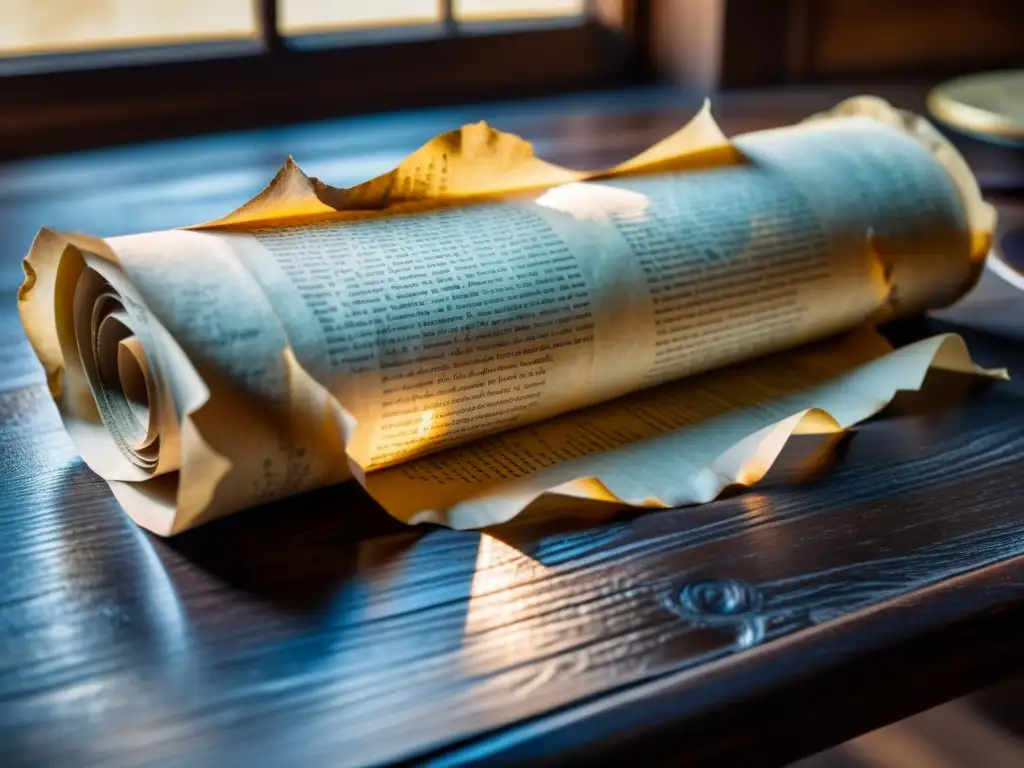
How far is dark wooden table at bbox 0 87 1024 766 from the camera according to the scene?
37 centimetres

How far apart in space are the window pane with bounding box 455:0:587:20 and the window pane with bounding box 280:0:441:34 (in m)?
0.04

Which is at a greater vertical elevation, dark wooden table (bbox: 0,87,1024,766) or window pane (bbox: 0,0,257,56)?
window pane (bbox: 0,0,257,56)

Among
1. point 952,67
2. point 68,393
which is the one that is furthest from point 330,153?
point 952,67

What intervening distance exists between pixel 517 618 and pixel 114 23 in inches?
36.0

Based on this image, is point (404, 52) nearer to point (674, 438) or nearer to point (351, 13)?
point (351, 13)

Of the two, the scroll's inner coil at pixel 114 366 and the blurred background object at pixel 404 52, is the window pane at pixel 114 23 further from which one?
the scroll's inner coil at pixel 114 366

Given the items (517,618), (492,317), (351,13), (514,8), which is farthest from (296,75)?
(517,618)

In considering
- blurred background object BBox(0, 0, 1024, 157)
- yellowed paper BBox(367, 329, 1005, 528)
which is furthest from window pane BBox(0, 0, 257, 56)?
yellowed paper BBox(367, 329, 1005, 528)

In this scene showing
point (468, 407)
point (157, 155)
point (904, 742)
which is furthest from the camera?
point (157, 155)

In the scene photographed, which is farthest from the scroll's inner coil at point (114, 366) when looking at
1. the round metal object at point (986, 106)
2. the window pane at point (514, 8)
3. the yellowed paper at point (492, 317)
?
the window pane at point (514, 8)

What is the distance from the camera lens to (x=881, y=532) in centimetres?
48

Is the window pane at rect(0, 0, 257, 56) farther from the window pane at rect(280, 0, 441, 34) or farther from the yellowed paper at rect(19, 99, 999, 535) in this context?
the yellowed paper at rect(19, 99, 999, 535)

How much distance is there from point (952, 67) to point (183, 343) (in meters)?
1.24

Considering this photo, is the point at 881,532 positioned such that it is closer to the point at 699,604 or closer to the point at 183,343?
the point at 699,604
